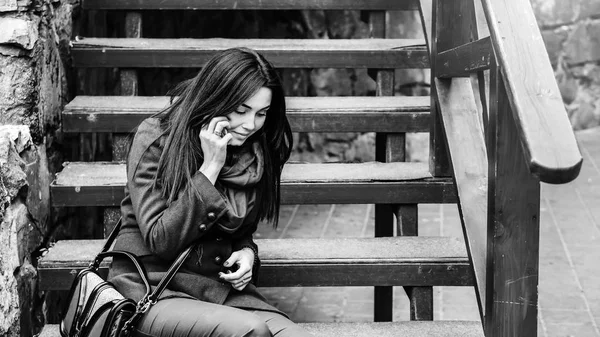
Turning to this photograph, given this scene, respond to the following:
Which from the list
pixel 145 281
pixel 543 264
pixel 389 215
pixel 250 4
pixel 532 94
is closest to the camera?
pixel 532 94

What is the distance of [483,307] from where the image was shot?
2.54 m

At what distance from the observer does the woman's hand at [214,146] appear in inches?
97.0

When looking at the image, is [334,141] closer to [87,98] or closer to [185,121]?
[87,98]

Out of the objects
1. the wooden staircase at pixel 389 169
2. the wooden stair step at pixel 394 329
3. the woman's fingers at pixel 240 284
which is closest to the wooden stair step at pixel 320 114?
the wooden staircase at pixel 389 169

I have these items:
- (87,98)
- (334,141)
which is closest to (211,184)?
(87,98)

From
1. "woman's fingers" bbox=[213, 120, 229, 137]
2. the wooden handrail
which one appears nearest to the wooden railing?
the wooden handrail

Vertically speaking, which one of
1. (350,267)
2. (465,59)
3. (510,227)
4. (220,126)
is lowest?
(350,267)

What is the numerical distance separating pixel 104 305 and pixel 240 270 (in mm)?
407

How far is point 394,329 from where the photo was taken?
2.92 m

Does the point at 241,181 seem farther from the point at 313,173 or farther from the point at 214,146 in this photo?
the point at 313,173

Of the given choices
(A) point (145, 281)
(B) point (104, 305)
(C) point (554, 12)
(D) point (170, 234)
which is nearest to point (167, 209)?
(D) point (170, 234)

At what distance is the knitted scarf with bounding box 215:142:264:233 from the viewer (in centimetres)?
256

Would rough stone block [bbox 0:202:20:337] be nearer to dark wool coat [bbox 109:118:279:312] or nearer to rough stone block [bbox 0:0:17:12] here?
dark wool coat [bbox 109:118:279:312]

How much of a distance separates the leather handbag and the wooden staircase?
0.51 metres
